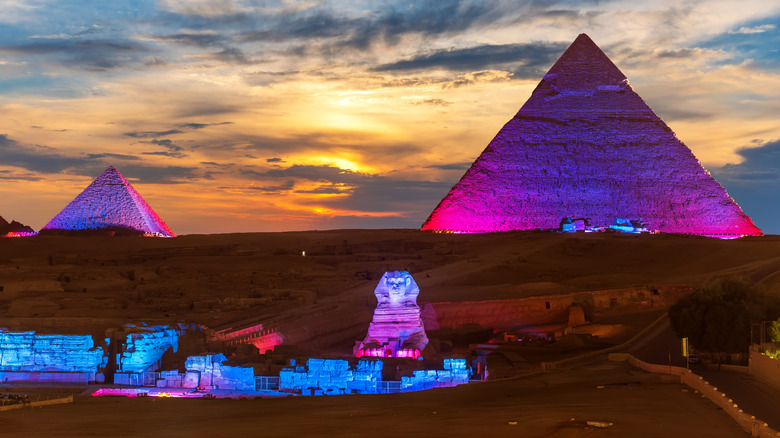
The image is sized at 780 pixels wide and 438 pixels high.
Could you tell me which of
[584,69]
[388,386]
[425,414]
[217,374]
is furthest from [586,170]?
[425,414]

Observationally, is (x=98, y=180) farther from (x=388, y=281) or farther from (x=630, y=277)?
(x=388, y=281)

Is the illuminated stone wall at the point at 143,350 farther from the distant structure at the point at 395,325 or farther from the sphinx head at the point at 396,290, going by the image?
the sphinx head at the point at 396,290

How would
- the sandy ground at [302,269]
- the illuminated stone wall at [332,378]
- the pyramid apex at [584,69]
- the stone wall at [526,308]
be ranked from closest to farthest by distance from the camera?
the illuminated stone wall at [332,378]
the stone wall at [526,308]
the sandy ground at [302,269]
the pyramid apex at [584,69]

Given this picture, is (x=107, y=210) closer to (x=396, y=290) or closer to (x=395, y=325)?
(x=396, y=290)

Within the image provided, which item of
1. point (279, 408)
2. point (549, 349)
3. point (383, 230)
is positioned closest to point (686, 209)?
point (383, 230)

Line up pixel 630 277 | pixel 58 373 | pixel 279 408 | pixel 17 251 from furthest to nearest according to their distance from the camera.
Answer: pixel 17 251
pixel 630 277
pixel 58 373
pixel 279 408

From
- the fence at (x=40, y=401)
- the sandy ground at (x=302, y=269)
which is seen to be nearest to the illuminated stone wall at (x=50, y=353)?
the sandy ground at (x=302, y=269)
